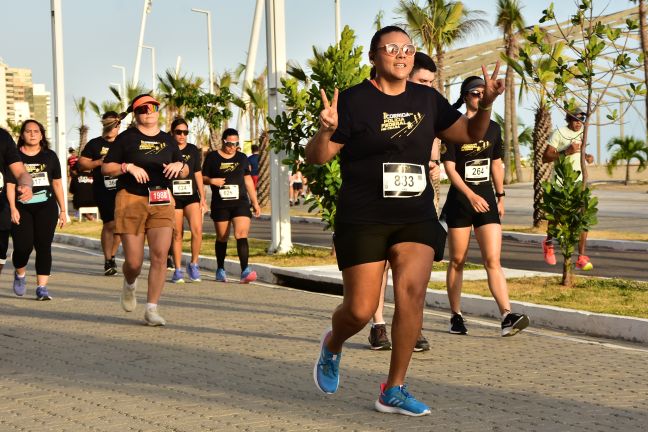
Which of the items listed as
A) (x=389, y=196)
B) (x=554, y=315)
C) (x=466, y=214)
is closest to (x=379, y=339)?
(x=466, y=214)

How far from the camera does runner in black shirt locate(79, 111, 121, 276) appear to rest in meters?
14.9

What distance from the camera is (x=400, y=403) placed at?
20.9 feet

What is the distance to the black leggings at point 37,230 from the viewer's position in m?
12.6

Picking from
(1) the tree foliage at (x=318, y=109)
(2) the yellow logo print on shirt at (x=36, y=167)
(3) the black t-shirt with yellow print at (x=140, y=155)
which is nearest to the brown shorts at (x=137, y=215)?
(3) the black t-shirt with yellow print at (x=140, y=155)

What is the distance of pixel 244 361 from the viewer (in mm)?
8406

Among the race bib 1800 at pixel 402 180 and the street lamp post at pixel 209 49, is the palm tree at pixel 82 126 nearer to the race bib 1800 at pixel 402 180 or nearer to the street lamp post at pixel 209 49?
the street lamp post at pixel 209 49

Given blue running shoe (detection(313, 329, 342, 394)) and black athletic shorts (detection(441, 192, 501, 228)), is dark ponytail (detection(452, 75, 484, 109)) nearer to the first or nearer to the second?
black athletic shorts (detection(441, 192, 501, 228))

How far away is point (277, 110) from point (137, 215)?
798 centimetres

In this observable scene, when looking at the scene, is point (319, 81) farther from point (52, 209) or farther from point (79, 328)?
point (79, 328)

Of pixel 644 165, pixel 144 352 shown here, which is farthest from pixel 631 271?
pixel 644 165

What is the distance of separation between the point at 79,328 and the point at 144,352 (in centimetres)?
176

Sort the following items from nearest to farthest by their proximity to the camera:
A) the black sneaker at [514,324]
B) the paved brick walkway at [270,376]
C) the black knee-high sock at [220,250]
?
the paved brick walkway at [270,376] < the black sneaker at [514,324] < the black knee-high sock at [220,250]

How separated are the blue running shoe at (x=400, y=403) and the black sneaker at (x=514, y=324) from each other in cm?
305

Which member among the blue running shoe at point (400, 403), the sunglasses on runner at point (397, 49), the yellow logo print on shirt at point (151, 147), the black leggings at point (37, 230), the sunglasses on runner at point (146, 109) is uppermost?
the sunglasses on runner at point (397, 49)
